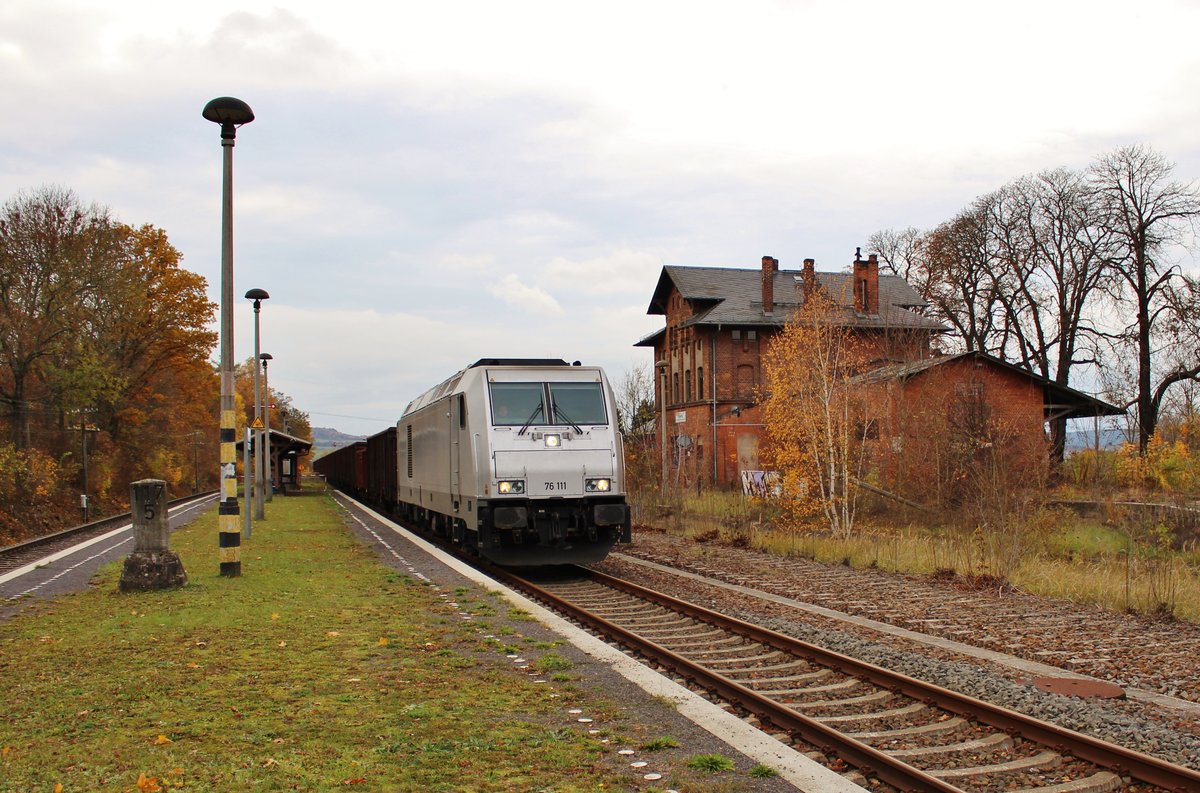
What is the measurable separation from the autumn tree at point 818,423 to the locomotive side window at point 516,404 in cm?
846

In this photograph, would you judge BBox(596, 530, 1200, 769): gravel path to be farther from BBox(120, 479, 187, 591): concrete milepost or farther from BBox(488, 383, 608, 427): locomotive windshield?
BBox(120, 479, 187, 591): concrete milepost

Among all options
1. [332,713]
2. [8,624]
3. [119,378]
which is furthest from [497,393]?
[119,378]

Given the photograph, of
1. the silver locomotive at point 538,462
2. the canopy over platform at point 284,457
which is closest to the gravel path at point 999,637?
the silver locomotive at point 538,462

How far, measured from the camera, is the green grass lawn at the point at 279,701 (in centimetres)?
541

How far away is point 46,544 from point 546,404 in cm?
1589

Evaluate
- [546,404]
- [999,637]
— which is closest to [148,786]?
[999,637]

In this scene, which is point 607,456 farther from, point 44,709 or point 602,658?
point 44,709

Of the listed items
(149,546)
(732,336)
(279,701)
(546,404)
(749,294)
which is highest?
(749,294)

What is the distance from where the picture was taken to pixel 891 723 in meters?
6.91

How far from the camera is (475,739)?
602cm

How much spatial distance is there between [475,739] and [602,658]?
8.92ft

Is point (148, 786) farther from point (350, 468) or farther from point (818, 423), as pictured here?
point (350, 468)

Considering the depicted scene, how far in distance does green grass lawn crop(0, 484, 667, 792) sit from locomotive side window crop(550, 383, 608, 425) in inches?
167

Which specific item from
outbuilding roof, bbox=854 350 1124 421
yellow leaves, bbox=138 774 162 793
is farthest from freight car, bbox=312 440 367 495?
yellow leaves, bbox=138 774 162 793
